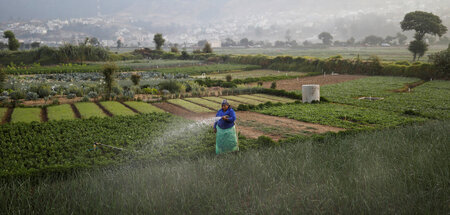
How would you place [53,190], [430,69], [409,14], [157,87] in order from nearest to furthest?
1. [53,190]
2. [157,87]
3. [430,69]
4. [409,14]

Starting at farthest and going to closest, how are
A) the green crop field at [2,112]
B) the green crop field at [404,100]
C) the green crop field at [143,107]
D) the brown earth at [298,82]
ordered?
the brown earth at [298,82]
the green crop field at [404,100]
the green crop field at [143,107]
the green crop field at [2,112]

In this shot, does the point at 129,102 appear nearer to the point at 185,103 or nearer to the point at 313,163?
the point at 185,103

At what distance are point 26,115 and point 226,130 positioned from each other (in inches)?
339

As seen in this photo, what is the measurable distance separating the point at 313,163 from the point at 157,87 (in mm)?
15646

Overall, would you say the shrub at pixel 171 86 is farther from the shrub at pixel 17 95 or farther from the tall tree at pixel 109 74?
the shrub at pixel 17 95

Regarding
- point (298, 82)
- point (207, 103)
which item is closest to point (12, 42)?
point (298, 82)

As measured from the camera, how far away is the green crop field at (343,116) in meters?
11.7

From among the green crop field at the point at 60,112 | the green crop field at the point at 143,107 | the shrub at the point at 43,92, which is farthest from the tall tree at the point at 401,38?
the green crop field at the point at 60,112

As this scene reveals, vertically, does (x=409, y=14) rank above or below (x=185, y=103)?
above

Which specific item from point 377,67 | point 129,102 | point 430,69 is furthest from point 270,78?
point 129,102

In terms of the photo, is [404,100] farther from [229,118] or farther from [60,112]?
[60,112]

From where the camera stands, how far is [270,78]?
30016 millimetres

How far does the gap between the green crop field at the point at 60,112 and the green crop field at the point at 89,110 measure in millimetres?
386

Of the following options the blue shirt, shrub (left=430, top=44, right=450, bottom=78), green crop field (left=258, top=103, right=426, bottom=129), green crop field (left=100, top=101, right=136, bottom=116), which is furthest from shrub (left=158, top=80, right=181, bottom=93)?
shrub (left=430, top=44, right=450, bottom=78)
